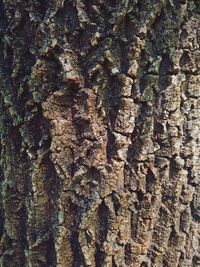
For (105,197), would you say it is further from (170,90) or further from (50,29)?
(50,29)

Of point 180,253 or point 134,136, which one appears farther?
point 180,253

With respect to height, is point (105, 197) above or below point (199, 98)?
below

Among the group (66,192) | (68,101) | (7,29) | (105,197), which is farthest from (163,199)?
(7,29)

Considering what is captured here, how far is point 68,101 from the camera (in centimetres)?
119

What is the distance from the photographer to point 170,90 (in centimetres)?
120

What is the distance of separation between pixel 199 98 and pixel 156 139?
0.75ft

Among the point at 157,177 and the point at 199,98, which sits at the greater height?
the point at 199,98

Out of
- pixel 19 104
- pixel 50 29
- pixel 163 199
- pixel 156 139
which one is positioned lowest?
pixel 163 199

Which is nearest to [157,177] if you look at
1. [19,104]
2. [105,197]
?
[105,197]

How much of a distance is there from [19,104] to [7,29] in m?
0.26

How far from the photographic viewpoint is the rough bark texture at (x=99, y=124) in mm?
1154

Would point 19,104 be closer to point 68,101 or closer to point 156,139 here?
point 68,101

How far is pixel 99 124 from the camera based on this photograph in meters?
1.18

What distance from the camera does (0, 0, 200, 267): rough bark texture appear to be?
3.79 ft
